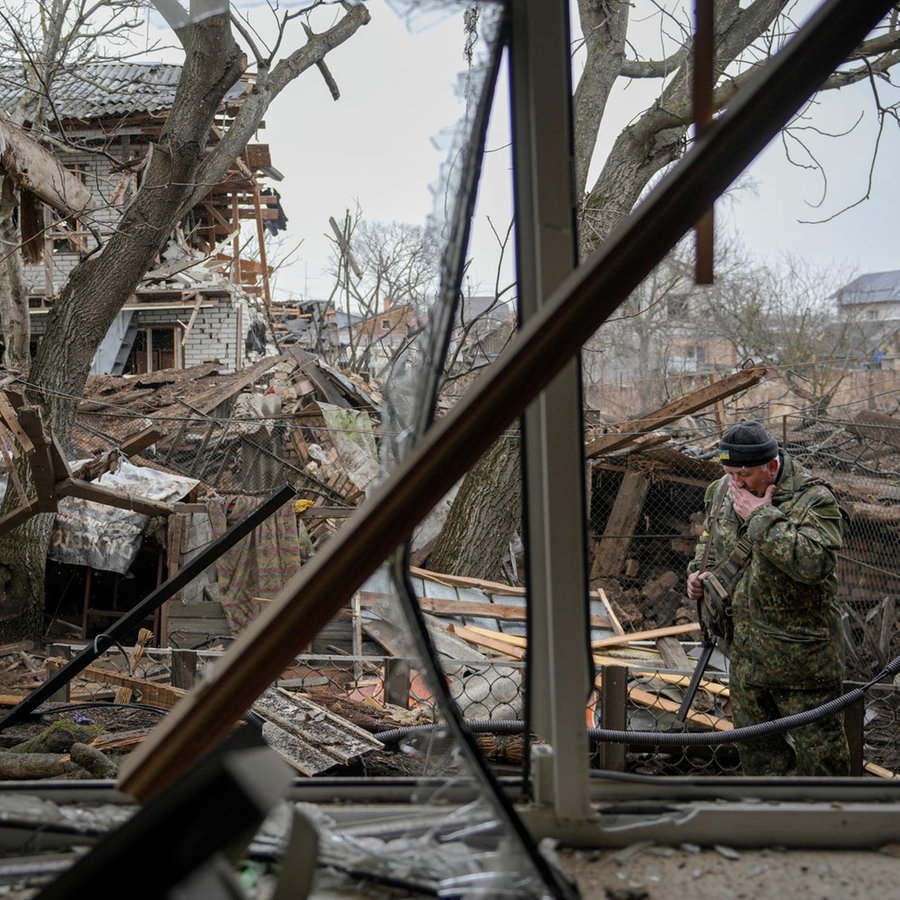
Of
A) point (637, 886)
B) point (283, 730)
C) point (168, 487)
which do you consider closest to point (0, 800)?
point (637, 886)

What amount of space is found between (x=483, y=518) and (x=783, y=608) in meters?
4.53

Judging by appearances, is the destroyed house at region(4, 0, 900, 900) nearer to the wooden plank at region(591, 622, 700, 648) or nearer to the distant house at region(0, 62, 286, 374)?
the wooden plank at region(591, 622, 700, 648)

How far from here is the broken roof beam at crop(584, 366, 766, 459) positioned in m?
8.30

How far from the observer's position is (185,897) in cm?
73

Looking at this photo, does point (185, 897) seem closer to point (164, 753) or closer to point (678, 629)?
point (164, 753)

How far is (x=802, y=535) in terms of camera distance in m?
3.80

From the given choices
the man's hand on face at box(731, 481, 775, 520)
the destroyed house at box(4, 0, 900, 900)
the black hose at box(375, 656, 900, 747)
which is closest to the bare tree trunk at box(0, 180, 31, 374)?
the black hose at box(375, 656, 900, 747)

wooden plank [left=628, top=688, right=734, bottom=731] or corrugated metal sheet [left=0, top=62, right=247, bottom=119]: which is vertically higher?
corrugated metal sheet [left=0, top=62, right=247, bottom=119]

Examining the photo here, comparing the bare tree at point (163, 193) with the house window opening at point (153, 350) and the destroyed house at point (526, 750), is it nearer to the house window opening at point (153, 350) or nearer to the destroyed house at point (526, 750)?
the destroyed house at point (526, 750)

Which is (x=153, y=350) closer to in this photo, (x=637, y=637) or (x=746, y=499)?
(x=637, y=637)

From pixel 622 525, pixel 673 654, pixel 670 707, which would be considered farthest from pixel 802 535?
pixel 622 525

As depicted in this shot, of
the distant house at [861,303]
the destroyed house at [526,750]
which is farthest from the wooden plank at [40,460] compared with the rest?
the distant house at [861,303]

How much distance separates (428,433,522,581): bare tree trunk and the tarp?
358 cm

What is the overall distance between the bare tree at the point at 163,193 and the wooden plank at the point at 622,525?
23.7 feet
